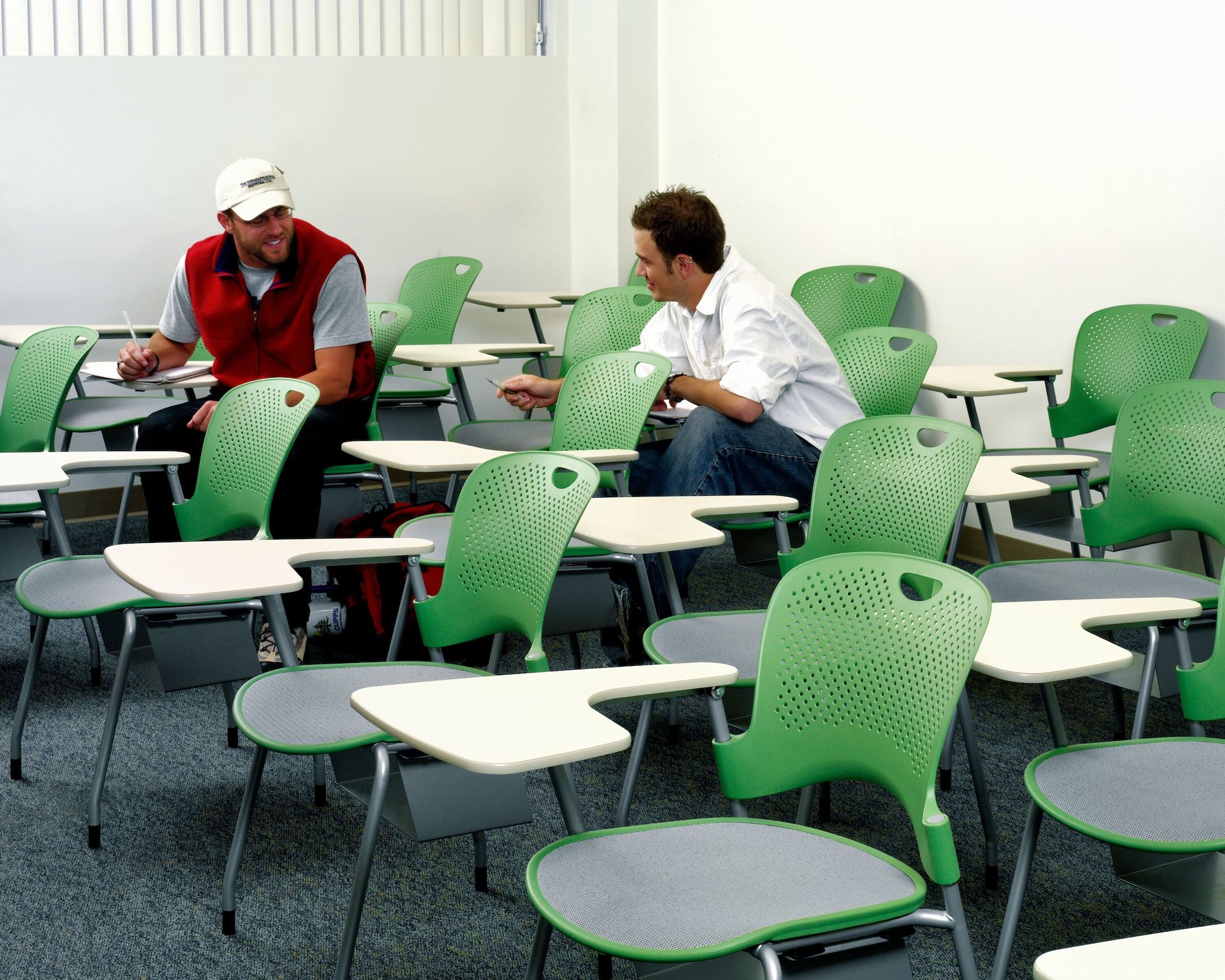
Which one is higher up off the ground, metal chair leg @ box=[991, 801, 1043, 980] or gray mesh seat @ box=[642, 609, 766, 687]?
gray mesh seat @ box=[642, 609, 766, 687]

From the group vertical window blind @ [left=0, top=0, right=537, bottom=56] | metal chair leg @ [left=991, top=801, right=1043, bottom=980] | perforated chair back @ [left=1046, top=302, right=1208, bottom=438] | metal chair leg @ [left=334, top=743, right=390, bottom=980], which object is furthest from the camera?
vertical window blind @ [left=0, top=0, right=537, bottom=56]

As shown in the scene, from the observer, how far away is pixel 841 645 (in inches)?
75.0

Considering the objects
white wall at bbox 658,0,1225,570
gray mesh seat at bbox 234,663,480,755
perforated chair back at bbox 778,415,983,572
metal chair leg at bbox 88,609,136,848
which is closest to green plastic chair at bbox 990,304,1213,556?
white wall at bbox 658,0,1225,570

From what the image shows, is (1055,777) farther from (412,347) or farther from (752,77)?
(752,77)

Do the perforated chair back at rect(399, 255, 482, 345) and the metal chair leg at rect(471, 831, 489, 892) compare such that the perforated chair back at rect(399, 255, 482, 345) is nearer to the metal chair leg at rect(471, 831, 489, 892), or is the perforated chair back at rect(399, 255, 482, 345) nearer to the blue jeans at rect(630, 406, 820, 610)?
the blue jeans at rect(630, 406, 820, 610)

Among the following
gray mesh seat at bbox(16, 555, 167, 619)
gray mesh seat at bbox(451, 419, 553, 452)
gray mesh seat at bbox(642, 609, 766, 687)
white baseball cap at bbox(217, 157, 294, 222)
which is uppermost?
white baseball cap at bbox(217, 157, 294, 222)

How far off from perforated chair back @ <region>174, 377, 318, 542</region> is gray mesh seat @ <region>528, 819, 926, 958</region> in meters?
1.66

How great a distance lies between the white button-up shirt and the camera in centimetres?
355

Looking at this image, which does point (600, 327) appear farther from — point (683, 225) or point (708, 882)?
point (708, 882)

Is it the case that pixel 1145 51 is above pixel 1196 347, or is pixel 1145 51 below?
above

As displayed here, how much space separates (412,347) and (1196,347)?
2.80m

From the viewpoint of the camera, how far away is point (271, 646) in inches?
137

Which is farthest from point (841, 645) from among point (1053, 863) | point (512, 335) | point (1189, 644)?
point (512, 335)

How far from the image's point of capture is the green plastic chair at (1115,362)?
409 cm
